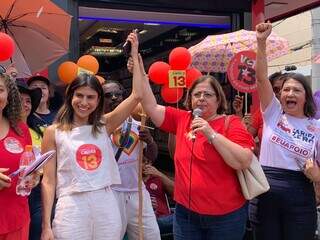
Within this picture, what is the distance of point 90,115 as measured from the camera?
3254mm

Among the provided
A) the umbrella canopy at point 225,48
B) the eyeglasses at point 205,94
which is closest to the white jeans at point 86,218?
the eyeglasses at point 205,94

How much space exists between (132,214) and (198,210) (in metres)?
0.89

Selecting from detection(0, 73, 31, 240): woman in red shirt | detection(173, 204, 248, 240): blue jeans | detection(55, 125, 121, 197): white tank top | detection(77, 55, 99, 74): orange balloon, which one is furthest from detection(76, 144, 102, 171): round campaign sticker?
detection(77, 55, 99, 74): orange balloon

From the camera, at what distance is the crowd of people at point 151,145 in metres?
2.97

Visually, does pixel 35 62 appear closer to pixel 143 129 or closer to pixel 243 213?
pixel 143 129

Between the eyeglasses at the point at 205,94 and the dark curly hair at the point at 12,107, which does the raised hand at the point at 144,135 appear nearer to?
the eyeglasses at the point at 205,94

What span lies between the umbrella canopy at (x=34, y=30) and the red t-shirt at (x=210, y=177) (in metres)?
2.20

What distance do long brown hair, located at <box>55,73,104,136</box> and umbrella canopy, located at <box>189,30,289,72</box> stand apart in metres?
2.50

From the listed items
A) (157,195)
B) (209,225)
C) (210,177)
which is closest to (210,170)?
(210,177)

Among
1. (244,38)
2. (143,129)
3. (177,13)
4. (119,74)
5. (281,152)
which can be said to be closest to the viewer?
(281,152)

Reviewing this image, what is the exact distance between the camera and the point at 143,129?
3791mm

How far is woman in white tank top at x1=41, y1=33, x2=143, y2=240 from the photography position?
2.98 meters

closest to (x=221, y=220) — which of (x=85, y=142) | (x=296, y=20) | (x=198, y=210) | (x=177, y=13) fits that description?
(x=198, y=210)

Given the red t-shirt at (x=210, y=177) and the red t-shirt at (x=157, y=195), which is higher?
the red t-shirt at (x=210, y=177)
